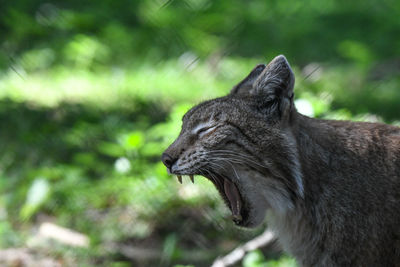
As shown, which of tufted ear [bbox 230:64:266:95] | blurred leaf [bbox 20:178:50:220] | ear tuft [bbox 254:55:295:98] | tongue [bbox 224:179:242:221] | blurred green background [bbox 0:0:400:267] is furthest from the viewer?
blurred leaf [bbox 20:178:50:220]

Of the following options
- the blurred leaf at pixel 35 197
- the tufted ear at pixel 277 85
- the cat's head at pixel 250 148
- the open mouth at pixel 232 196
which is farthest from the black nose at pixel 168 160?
the blurred leaf at pixel 35 197

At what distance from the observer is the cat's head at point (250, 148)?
298cm

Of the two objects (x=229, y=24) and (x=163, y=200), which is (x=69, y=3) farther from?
(x=163, y=200)

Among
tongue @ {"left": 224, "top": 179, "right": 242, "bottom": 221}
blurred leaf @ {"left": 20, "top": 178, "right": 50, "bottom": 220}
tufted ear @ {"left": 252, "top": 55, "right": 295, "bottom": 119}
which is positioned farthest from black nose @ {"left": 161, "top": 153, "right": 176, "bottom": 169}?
blurred leaf @ {"left": 20, "top": 178, "right": 50, "bottom": 220}

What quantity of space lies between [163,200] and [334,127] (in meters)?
2.03

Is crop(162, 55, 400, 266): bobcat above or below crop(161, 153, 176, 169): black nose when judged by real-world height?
below

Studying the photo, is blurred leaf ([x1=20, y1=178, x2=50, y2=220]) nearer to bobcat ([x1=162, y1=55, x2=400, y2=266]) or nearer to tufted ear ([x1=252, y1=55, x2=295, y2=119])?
bobcat ([x1=162, y1=55, x2=400, y2=266])

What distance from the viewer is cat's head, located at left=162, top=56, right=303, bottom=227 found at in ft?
9.77

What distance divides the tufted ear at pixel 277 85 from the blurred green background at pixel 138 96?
1.27m

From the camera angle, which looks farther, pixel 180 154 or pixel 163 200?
pixel 163 200

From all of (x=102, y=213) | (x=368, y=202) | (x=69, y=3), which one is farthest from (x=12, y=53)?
(x=368, y=202)

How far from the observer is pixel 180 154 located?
Answer: 299 cm

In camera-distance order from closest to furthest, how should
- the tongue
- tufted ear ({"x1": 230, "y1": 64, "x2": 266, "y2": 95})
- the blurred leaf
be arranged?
the tongue
tufted ear ({"x1": 230, "y1": 64, "x2": 266, "y2": 95})
the blurred leaf

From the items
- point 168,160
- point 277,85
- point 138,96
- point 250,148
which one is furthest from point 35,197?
point 277,85
